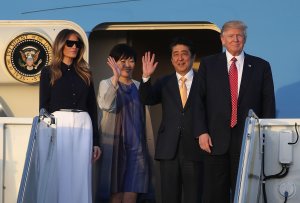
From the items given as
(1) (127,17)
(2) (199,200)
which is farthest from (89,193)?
(1) (127,17)

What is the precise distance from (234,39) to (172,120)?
1.01 meters

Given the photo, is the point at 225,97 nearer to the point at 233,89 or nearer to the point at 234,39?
the point at 233,89

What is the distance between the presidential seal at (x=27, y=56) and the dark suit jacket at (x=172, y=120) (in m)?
1.13

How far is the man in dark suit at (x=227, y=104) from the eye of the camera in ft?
18.3

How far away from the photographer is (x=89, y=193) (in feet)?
19.0

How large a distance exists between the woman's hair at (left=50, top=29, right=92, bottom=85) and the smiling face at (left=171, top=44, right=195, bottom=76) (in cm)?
83

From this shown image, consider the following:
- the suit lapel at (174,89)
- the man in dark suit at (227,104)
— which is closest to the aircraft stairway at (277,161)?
the man in dark suit at (227,104)

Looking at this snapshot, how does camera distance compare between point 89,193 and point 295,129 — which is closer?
point 295,129

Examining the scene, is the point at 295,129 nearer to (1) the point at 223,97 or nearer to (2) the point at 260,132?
(2) the point at 260,132

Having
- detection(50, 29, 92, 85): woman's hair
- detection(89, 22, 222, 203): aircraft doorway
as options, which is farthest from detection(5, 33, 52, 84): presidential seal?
detection(50, 29, 92, 85): woman's hair

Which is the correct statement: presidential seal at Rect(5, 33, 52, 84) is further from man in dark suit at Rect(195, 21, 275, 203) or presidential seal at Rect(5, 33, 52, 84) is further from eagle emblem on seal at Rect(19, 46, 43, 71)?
man in dark suit at Rect(195, 21, 275, 203)

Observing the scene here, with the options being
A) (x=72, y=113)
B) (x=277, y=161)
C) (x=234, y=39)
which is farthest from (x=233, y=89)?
(x=72, y=113)

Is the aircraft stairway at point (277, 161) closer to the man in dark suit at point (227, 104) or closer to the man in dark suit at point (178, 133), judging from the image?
the man in dark suit at point (227, 104)

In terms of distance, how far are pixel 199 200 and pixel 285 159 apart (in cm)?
118
